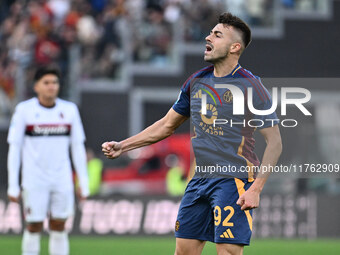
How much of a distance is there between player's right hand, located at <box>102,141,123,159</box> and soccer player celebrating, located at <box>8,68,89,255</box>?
290 centimetres

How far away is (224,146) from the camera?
5.92 metres

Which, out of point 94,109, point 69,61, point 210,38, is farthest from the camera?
point 94,109

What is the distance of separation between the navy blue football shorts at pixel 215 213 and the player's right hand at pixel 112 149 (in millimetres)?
575

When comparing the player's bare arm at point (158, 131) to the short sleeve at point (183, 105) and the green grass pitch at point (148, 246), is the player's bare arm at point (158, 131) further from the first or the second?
the green grass pitch at point (148, 246)

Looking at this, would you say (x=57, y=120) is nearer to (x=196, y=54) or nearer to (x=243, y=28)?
(x=243, y=28)

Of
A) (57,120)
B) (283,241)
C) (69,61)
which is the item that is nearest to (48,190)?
(57,120)

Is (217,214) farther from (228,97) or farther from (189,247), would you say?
(228,97)

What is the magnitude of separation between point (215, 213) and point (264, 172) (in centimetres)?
48

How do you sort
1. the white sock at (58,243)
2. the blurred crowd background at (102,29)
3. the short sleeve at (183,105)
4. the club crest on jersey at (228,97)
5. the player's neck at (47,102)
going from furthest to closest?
the blurred crowd background at (102,29) → the player's neck at (47,102) → the white sock at (58,243) → the short sleeve at (183,105) → the club crest on jersey at (228,97)

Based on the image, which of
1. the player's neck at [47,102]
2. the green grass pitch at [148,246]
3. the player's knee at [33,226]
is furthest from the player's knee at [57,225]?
the green grass pitch at [148,246]

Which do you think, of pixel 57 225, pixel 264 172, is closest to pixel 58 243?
pixel 57 225

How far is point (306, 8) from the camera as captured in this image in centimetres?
2102

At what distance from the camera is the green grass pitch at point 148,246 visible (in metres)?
11.9

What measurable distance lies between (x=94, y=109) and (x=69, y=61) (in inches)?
72.3
